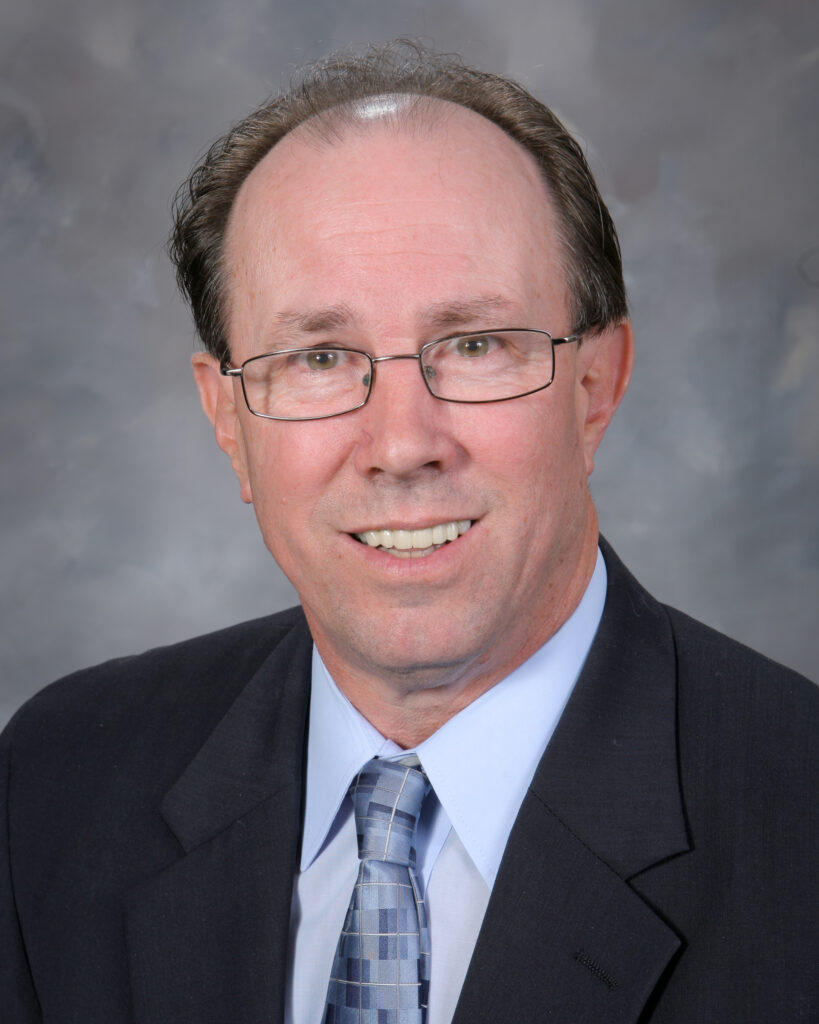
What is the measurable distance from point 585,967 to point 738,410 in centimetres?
245

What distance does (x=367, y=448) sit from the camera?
251cm

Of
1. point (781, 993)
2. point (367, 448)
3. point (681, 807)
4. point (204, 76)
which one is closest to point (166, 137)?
point (204, 76)

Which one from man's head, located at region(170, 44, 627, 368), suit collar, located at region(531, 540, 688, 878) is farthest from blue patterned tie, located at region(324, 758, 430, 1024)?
man's head, located at region(170, 44, 627, 368)

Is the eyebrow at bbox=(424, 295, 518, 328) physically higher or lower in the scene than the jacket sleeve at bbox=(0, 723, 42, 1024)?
higher

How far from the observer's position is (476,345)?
2568 mm

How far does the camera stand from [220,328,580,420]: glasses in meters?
2.54

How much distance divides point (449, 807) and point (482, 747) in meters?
0.13

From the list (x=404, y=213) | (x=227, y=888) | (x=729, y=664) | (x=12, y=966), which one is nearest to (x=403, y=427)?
(x=404, y=213)

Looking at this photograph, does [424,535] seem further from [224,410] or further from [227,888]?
[227,888]

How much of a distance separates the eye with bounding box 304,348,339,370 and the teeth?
12.9 inches

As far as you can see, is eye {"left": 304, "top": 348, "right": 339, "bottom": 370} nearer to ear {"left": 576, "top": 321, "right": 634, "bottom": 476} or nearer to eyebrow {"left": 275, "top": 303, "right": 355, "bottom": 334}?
eyebrow {"left": 275, "top": 303, "right": 355, "bottom": 334}

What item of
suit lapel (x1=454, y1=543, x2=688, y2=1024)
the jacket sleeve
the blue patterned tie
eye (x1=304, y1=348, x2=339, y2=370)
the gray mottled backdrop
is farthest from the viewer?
the gray mottled backdrop

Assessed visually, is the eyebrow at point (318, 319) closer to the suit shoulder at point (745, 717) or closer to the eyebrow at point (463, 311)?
the eyebrow at point (463, 311)

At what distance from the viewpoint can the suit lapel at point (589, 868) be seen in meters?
2.35
